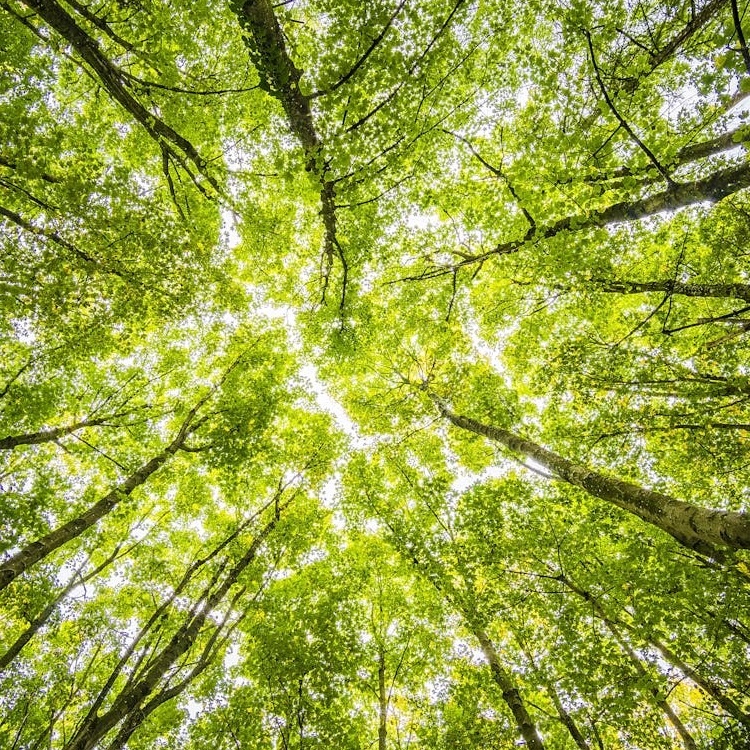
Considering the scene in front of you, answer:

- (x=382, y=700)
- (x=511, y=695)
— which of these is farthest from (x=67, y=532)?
(x=511, y=695)

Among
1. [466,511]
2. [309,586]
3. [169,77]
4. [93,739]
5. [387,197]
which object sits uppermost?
[387,197]

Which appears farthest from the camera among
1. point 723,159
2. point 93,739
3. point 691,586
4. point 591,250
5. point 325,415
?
point 325,415

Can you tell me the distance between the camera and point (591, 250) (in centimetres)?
706

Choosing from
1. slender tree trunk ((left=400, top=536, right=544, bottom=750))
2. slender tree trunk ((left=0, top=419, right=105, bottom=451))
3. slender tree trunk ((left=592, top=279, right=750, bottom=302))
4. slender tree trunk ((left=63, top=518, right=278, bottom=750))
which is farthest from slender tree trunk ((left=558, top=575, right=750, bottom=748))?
slender tree trunk ((left=0, top=419, right=105, bottom=451))

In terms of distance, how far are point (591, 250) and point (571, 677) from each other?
710 centimetres

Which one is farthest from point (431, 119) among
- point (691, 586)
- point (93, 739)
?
point (93, 739)

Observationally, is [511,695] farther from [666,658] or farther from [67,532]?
[67,532]

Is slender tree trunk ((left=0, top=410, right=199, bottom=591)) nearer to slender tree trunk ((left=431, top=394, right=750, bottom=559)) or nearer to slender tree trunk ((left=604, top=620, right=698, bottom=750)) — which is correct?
slender tree trunk ((left=431, top=394, right=750, bottom=559))

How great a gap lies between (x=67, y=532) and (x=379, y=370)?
957 cm

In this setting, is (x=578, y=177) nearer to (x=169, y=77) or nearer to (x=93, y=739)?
(x=169, y=77)

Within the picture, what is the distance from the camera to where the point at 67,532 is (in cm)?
641

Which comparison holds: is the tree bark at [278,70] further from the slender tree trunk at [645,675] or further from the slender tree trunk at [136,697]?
the slender tree trunk at [645,675]

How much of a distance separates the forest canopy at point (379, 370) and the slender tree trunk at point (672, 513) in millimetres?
50

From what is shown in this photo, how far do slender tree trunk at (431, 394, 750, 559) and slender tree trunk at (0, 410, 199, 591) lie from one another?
311 inches
